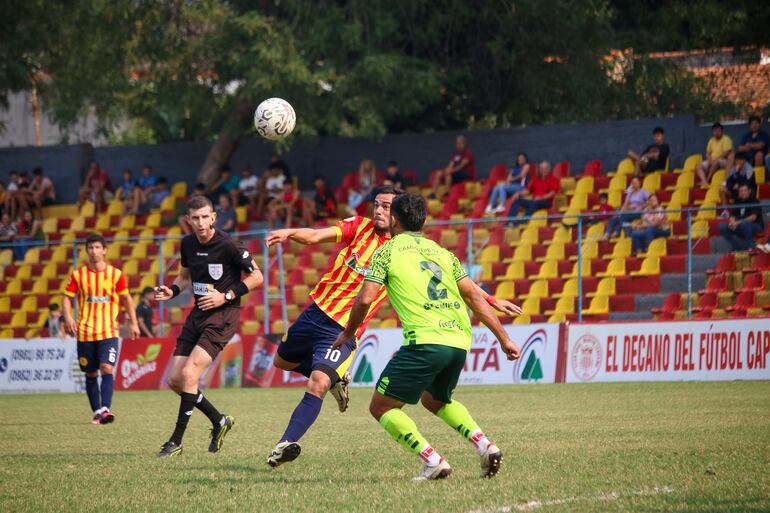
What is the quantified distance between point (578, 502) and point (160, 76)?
76.6ft

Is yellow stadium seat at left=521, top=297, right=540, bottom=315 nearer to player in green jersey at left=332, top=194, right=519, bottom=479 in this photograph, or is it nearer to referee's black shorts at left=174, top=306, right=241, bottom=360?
referee's black shorts at left=174, top=306, right=241, bottom=360

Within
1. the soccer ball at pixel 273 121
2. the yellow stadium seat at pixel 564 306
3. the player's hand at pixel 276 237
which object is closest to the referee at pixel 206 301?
the player's hand at pixel 276 237

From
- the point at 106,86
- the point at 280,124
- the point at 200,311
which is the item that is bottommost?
the point at 200,311

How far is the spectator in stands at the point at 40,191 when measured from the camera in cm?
3072

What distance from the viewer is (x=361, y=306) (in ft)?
25.2

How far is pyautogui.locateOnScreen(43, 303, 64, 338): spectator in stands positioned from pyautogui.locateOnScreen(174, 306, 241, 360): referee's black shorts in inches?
565

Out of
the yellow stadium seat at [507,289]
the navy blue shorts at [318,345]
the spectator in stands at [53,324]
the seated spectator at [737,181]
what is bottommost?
the spectator in stands at [53,324]

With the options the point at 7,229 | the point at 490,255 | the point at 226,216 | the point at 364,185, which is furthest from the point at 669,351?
the point at 7,229

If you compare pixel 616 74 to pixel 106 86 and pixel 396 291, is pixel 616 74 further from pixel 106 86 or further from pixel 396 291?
pixel 396 291

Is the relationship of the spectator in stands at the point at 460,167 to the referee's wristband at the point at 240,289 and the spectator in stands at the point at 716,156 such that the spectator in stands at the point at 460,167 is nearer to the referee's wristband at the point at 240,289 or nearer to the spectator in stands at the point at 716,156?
the spectator in stands at the point at 716,156

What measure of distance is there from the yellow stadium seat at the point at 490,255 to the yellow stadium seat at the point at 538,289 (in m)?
0.82

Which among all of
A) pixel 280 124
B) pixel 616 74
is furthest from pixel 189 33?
pixel 280 124

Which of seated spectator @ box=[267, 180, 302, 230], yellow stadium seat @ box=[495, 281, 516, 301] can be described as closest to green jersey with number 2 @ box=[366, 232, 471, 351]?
yellow stadium seat @ box=[495, 281, 516, 301]

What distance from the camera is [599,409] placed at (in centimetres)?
1313
